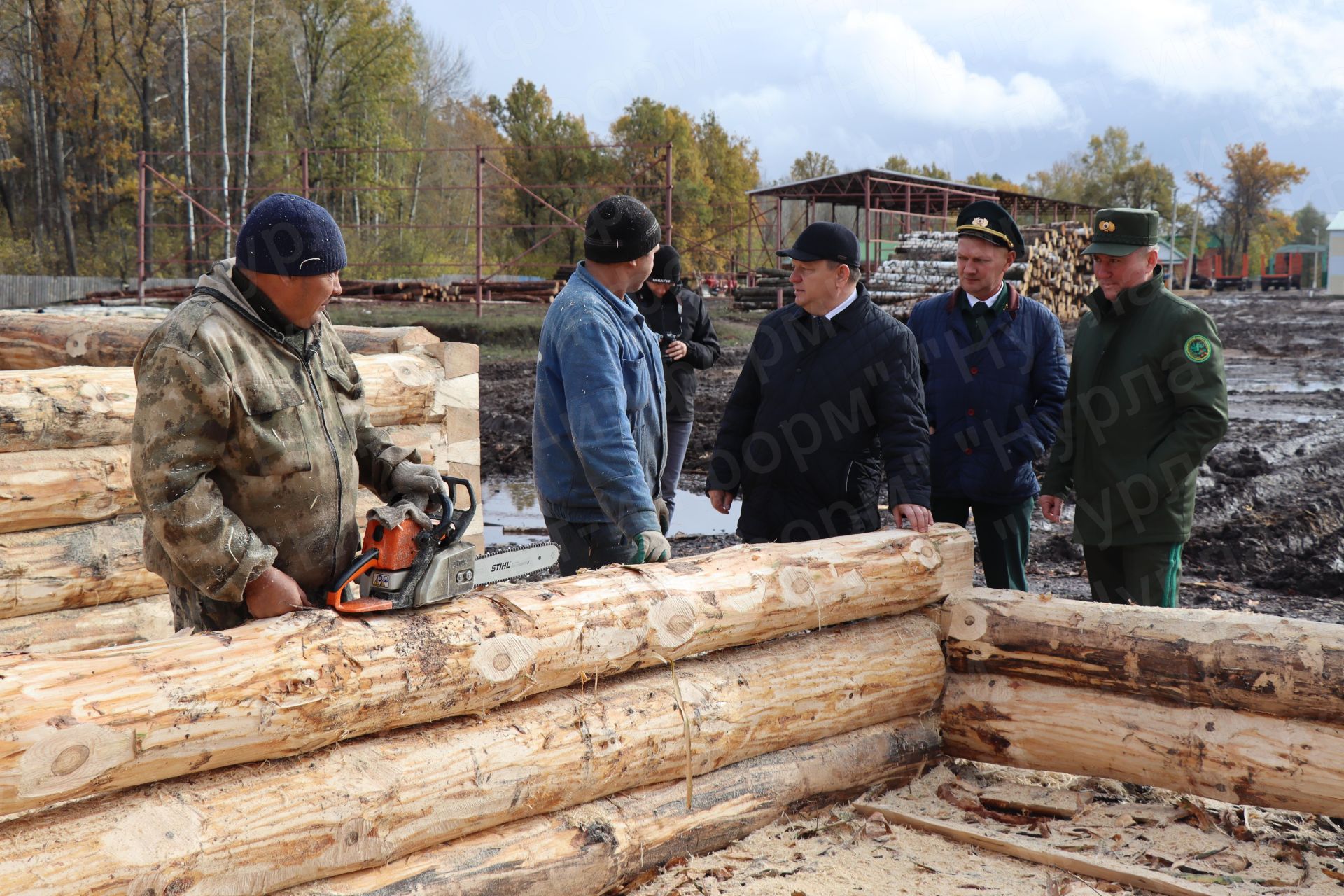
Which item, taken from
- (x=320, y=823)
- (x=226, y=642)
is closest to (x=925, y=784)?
(x=320, y=823)

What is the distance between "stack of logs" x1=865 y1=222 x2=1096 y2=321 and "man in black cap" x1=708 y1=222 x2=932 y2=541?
14.2m

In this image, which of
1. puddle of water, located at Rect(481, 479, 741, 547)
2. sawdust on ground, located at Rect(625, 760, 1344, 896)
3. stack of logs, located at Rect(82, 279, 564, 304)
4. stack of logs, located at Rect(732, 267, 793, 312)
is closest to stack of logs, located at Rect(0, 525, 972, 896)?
sawdust on ground, located at Rect(625, 760, 1344, 896)

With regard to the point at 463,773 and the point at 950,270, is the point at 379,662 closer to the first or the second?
the point at 463,773

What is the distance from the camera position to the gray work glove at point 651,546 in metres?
3.34

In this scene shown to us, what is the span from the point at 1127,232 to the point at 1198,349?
1.74 ft

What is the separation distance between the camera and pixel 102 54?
33531 millimetres

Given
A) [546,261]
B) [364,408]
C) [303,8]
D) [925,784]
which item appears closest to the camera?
[364,408]

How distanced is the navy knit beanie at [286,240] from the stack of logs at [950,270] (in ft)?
53.0

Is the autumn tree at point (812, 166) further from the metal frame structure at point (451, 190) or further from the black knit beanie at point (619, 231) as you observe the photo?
the black knit beanie at point (619, 231)

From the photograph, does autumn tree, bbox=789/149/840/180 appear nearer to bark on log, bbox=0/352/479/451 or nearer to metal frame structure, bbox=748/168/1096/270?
metal frame structure, bbox=748/168/1096/270

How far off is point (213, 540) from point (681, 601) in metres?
1.37

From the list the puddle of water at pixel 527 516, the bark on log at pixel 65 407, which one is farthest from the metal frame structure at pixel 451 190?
the bark on log at pixel 65 407

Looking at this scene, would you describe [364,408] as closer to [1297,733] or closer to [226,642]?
[226,642]

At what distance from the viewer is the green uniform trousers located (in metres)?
4.49
